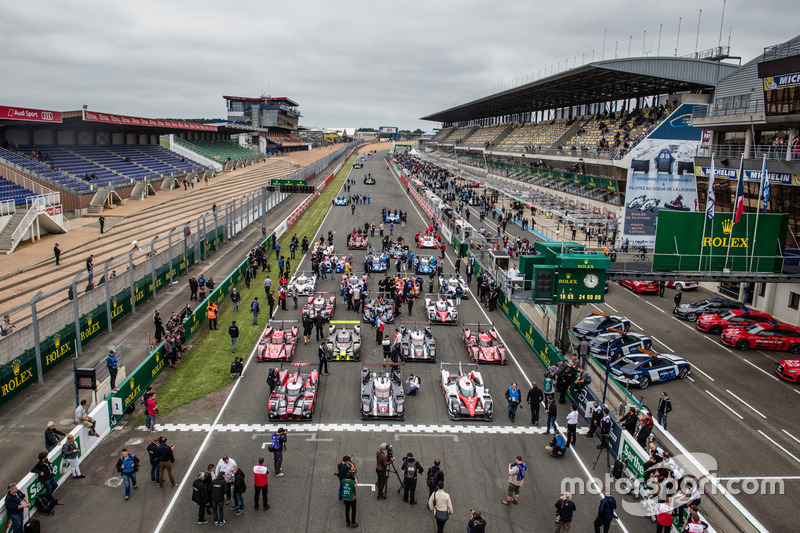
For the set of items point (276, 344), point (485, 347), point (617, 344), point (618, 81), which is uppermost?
point (618, 81)

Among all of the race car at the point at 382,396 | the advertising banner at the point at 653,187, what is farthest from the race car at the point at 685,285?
the race car at the point at 382,396

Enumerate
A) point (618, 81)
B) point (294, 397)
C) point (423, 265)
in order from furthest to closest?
point (618, 81)
point (423, 265)
point (294, 397)

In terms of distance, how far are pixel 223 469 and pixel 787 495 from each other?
576 inches

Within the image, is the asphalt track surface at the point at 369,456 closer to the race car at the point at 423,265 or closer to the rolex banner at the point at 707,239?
the rolex banner at the point at 707,239

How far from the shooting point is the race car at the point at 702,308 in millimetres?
28625

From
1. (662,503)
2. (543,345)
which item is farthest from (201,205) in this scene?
(662,503)

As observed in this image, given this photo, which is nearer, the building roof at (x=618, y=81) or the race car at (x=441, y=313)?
the race car at (x=441, y=313)

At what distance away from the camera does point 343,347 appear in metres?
21.9

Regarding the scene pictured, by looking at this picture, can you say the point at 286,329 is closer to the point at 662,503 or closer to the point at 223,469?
the point at 223,469

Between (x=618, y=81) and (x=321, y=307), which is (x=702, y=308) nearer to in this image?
(x=321, y=307)

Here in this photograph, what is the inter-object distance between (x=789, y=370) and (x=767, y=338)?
3.92 metres

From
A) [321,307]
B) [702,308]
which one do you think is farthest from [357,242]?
A: [702,308]

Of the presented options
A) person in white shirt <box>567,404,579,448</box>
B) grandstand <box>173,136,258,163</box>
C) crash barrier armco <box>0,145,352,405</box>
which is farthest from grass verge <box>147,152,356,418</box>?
grandstand <box>173,136,258,163</box>

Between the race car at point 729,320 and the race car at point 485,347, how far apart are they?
1169cm
